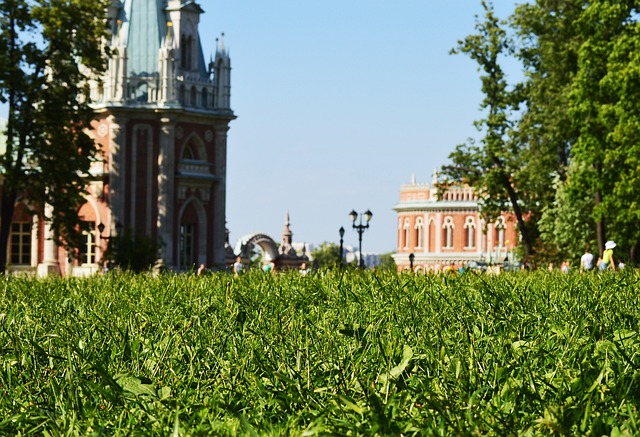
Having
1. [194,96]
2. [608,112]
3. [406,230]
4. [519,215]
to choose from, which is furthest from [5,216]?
[406,230]

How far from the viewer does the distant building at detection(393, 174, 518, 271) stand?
11012 centimetres

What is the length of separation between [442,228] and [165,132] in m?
57.4

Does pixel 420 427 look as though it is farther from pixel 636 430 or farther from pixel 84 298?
pixel 84 298

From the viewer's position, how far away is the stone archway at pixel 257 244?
84625 mm

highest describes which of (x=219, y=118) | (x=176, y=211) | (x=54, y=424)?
(x=219, y=118)

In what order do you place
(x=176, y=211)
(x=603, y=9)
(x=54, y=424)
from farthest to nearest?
(x=176, y=211)
(x=603, y=9)
(x=54, y=424)

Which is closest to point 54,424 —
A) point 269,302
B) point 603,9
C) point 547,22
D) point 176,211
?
point 269,302

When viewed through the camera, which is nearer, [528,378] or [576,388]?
[576,388]

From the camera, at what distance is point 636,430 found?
14.4 feet

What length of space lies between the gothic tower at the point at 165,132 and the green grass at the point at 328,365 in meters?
47.4

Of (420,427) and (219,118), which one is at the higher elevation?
(219,118)

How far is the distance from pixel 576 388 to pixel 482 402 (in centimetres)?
46

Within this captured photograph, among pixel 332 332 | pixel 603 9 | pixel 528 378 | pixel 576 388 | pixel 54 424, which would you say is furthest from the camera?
pixel 603 9

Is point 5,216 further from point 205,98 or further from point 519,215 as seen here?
point 519,215
